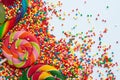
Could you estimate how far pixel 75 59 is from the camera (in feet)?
7.38

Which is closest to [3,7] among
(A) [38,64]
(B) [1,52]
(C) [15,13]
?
(C) [15,13]

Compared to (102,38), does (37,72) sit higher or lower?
lower

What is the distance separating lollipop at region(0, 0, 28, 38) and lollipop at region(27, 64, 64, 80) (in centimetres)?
28

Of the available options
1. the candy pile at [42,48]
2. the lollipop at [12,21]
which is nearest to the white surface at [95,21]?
the candy pile at [42,48]

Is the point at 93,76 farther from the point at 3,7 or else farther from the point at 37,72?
the point at 3,7

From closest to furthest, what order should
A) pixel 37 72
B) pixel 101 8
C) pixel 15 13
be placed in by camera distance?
pixel 37 72
pixel 15 13
pixel 101 8

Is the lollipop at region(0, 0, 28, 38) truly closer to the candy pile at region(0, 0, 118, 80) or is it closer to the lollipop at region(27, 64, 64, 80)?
the candy pile at region(0, 0, 118, 80)

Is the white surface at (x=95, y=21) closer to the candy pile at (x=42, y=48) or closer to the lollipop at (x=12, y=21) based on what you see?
the candy pile at (x=42, y=48)

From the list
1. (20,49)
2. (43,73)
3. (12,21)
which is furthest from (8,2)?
(43,73)

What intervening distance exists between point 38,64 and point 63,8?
Answer: 17.3 inches

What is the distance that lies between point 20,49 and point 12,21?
204 millimetres

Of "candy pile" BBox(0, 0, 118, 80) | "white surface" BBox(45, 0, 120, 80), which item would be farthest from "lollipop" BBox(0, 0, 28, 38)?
"white surface" BBox(45, 0, 120, 80)

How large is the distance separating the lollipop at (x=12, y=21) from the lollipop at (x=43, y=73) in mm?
285

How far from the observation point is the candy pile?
209 centimetres
